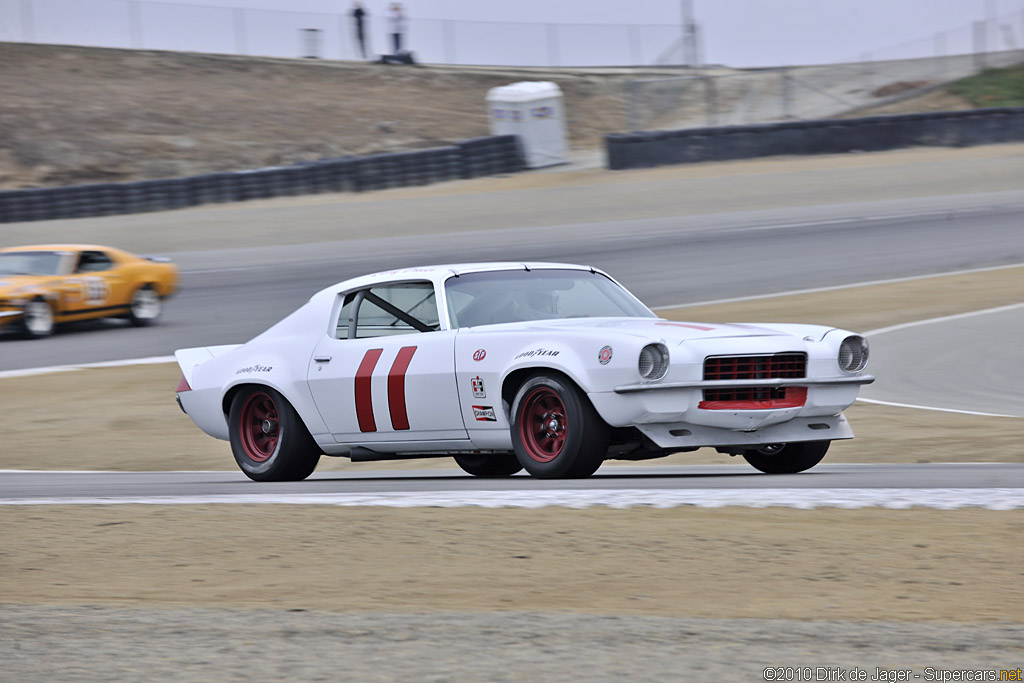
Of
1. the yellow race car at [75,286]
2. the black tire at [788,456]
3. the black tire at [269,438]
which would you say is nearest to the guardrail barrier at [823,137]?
the yellow race car at [75,286]

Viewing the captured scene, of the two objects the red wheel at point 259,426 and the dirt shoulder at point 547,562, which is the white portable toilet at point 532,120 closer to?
the red wheel at point 259,426

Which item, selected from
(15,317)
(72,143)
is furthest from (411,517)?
(72,143)

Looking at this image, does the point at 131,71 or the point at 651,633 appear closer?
the point at 651,633

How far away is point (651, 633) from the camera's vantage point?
3965 millimetres

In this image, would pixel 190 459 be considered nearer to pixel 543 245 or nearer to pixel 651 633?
pixel 651 633

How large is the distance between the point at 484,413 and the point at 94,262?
42.2 feet

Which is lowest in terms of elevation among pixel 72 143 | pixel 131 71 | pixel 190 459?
pixel 190 459

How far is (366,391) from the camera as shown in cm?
762

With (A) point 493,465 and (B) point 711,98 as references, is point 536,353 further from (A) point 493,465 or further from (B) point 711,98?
(B) point 711,98

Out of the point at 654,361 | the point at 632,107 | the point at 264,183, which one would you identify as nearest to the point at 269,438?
the point at 654,361

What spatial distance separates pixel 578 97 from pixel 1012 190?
22.9 m

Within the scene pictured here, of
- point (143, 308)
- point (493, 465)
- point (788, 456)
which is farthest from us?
point (143, 308)

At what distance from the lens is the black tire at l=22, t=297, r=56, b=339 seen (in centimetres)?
1784

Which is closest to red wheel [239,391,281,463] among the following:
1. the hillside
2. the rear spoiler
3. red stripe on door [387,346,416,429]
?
the rear spoiler
